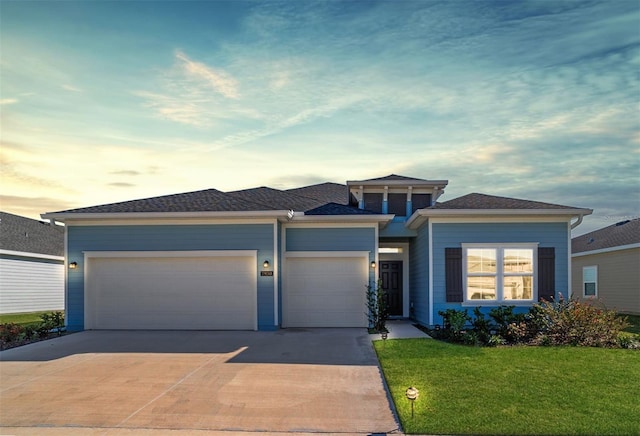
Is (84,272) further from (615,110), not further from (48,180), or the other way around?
(615,110)

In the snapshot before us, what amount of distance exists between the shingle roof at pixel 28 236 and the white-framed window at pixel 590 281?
78.8 feet

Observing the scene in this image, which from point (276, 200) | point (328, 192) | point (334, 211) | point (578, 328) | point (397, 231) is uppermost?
point (328, 192)

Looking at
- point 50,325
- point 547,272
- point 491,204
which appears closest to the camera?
point 50,325

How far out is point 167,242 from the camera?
1351 cm

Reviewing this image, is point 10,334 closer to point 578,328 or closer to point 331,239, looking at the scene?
point 331,239

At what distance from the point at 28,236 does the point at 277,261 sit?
15.7 meters

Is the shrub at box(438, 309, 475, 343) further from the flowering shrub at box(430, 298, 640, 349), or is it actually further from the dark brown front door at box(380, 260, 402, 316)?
the dark brown front door at box(380, 260, 402, 316)

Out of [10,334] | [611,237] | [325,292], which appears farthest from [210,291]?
[611,237]

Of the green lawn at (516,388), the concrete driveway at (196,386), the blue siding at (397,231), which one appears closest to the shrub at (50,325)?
the concrete driveway at (196,386)

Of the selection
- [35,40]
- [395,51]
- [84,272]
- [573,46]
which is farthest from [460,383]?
[35,40]

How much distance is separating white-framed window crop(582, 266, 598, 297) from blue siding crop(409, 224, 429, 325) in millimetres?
10660

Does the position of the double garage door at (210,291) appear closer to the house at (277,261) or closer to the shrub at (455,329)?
the house at (277,261)

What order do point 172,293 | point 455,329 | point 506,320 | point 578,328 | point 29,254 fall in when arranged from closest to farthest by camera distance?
point 578,328 < point 455,329 < point 506,320 < point 172,293 < point 29,254

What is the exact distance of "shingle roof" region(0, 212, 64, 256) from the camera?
21.5 m
